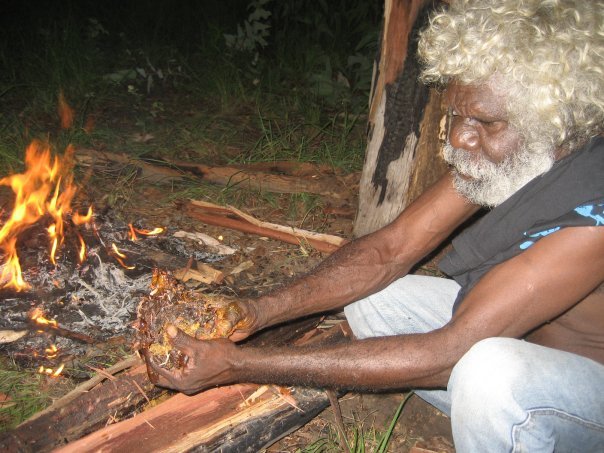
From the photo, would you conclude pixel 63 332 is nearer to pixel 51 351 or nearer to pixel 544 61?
pixel 51 351

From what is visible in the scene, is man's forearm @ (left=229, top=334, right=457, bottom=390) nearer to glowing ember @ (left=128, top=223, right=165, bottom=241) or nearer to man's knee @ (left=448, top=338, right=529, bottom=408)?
man's knee @ (left=448, top=338, right=529, bottom=408)

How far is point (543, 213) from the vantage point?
2.07m

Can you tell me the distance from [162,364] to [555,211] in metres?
1.58

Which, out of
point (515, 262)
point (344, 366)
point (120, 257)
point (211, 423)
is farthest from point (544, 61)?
point (120, 257)

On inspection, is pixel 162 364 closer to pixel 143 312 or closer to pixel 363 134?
pixel 143 312

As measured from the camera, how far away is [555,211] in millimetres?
2023

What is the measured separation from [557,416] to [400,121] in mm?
2016

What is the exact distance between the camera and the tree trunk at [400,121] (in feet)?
10.7

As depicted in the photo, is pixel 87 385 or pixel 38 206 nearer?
pixel 87 385

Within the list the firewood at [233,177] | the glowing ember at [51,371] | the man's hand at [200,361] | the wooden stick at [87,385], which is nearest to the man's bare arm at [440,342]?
the man's hand at [200,361]

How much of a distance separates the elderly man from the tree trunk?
3.02ft

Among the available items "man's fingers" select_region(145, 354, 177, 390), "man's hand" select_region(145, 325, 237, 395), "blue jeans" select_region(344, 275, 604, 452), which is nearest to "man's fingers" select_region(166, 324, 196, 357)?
"man's hand" select_region(145, 325, 237, 395)

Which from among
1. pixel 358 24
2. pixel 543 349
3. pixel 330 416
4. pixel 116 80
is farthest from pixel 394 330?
pixel 358 24

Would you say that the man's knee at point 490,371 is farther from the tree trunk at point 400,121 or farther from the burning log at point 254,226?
the burning log at point 254,226
